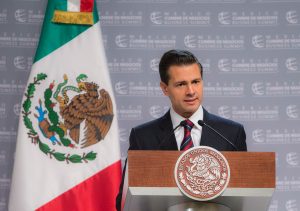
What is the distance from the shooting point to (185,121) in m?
2.57

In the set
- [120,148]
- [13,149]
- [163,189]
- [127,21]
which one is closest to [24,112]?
[13,149]

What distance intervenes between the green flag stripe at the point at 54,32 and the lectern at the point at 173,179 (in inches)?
91.1

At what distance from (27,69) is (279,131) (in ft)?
6.16

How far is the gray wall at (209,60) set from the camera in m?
4.28

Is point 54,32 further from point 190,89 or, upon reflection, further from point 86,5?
point 190,89

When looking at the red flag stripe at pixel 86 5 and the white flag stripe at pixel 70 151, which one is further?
the red flag stripe at pixel 86 5

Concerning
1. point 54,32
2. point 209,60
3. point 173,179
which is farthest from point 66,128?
point 173,179

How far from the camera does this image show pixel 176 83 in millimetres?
Result: 2719

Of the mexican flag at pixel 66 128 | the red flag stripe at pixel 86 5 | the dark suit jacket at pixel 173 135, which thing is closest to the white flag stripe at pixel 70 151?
the mexican flag at pixel 66 128

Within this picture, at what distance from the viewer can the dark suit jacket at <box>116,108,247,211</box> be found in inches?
103

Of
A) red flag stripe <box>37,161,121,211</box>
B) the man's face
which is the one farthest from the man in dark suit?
red flag stripe <box>37,161,121,211</box>

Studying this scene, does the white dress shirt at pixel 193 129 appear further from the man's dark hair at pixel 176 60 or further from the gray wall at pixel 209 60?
the gray wall at pixel 209 60

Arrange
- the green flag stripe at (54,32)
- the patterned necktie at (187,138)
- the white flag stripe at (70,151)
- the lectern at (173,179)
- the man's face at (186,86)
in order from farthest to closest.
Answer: the green flag stripe at (54,32), the white flag stripe at (70,151), the man's face at (186,86), the patterned necktie at (187,138), the lectern at (173,179)

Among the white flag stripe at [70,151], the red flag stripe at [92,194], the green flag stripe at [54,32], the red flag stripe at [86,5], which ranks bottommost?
the red flag stripe at [92,194]
